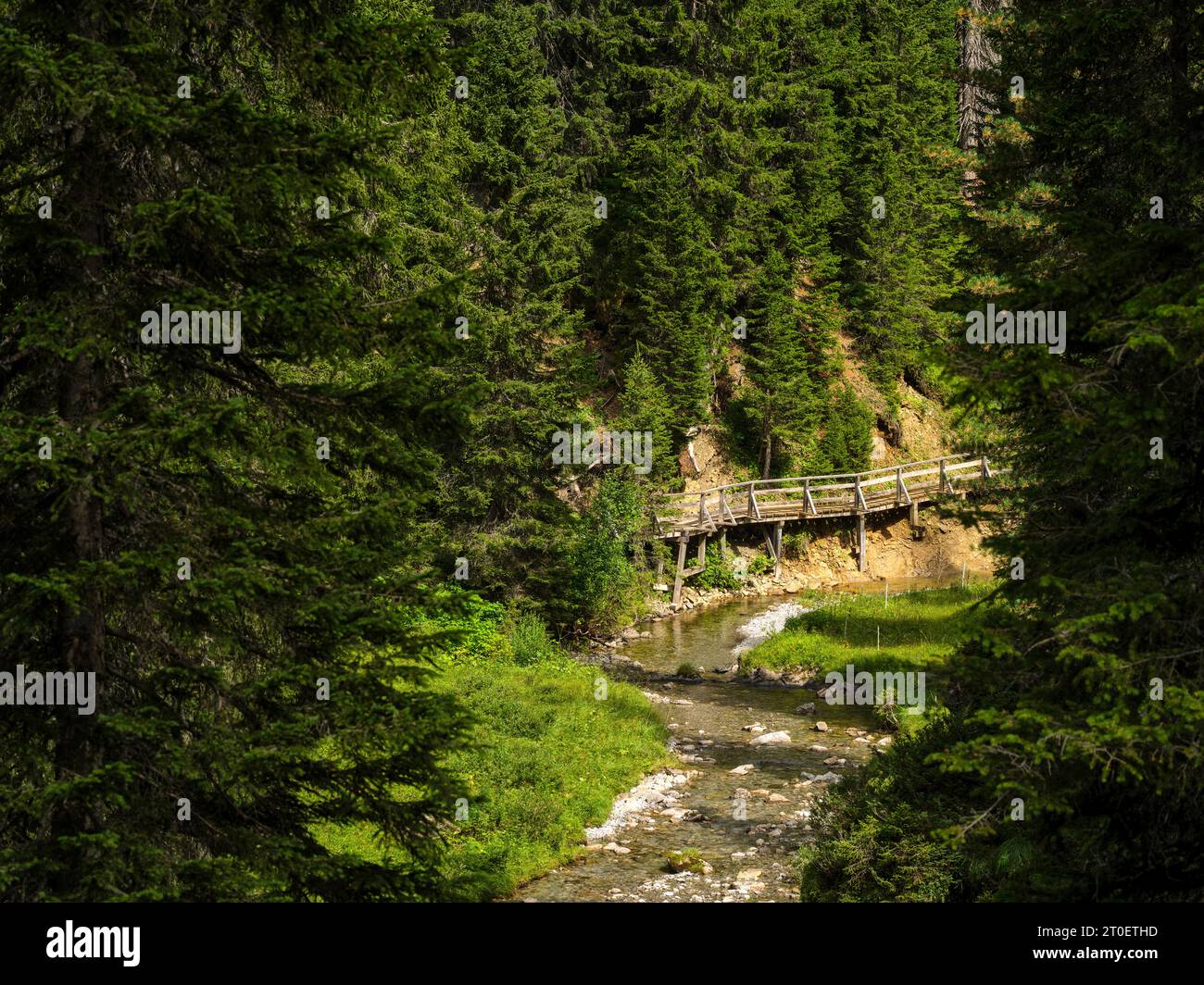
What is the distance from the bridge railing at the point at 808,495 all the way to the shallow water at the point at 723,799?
8814 mm

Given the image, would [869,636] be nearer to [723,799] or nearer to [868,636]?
[868,636]

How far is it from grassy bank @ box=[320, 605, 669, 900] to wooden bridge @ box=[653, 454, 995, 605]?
1145 cm

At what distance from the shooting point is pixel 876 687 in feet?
75.8

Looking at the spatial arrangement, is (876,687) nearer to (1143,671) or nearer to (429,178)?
(429,178)

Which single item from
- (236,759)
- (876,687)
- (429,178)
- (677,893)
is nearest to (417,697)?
(236,759)

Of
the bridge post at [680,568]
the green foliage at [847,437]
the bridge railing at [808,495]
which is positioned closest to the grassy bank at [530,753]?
the bridge post at [680,568]

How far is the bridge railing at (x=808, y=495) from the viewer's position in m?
36.0

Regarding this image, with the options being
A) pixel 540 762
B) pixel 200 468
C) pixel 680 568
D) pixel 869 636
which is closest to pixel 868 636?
pixel 869 636

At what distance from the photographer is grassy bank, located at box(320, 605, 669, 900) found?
13.6 metres

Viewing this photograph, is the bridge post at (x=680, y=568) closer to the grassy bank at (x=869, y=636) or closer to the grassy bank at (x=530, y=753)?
the grassy bank at (x=869, y=636)

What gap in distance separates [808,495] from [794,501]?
2.69 ft

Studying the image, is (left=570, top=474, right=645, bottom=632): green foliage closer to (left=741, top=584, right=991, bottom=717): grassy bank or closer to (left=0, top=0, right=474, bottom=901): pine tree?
(left=741, top=584, right=991, bottom=717): grassy bank
